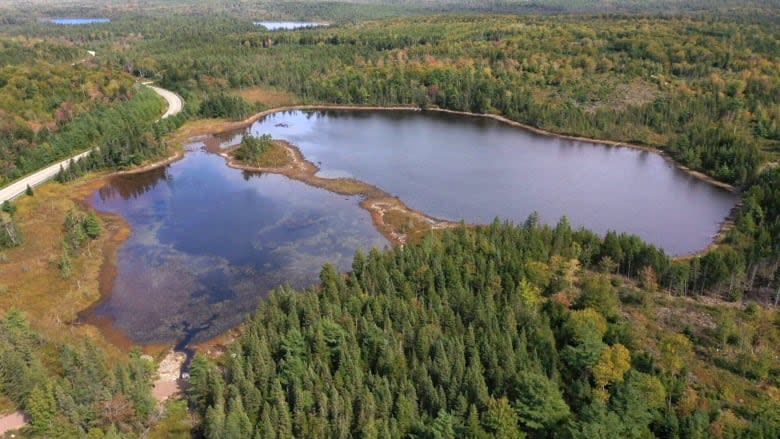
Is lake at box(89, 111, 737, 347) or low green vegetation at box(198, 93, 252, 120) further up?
low green vegetation at box(198, 93, 252, 120)

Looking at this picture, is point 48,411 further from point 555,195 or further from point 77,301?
point 555,195

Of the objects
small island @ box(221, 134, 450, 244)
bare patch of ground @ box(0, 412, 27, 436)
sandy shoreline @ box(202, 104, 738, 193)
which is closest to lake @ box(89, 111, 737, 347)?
small island @ box(221, 134, 450, 244)

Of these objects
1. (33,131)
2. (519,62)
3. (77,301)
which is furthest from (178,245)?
(519,62)

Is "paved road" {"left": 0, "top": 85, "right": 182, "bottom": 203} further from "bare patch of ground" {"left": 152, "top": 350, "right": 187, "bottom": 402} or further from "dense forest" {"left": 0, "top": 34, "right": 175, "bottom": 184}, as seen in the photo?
"bare patch of ground" {"left": 152, "top": 350, "right": 187, "bottom": 402}

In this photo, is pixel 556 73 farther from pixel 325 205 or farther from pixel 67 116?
pixel 67 116

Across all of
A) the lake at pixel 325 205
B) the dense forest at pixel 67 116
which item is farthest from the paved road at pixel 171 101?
the lake at pixel 325 205

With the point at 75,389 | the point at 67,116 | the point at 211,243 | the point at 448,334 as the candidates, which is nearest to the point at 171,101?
the point at 67,116
